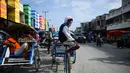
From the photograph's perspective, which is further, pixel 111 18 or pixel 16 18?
pixel 111 18

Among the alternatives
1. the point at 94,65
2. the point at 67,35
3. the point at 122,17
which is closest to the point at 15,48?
the point at 67,35

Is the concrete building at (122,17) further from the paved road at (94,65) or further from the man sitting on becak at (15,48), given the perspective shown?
the man sitting on becak at (15,48)

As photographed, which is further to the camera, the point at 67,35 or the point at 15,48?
the point at 15,48

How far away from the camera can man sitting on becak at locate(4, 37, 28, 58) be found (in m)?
7.79

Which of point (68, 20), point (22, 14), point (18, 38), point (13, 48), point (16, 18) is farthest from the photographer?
point (22, 14)

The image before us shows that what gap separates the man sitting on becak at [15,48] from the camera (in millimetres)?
7793

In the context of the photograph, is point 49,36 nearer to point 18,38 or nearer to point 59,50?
point 59,50

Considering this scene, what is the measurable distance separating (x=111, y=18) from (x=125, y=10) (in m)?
14.4

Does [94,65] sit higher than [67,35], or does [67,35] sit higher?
[67,35]

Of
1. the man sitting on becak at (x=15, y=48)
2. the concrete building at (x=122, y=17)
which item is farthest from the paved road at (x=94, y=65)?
the concrete building at (x=122, y=17)

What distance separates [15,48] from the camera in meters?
8.04

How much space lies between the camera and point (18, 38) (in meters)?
8.61

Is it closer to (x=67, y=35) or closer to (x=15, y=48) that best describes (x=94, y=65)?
(x=67, y=35)

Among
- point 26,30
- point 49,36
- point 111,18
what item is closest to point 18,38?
point 26,30
